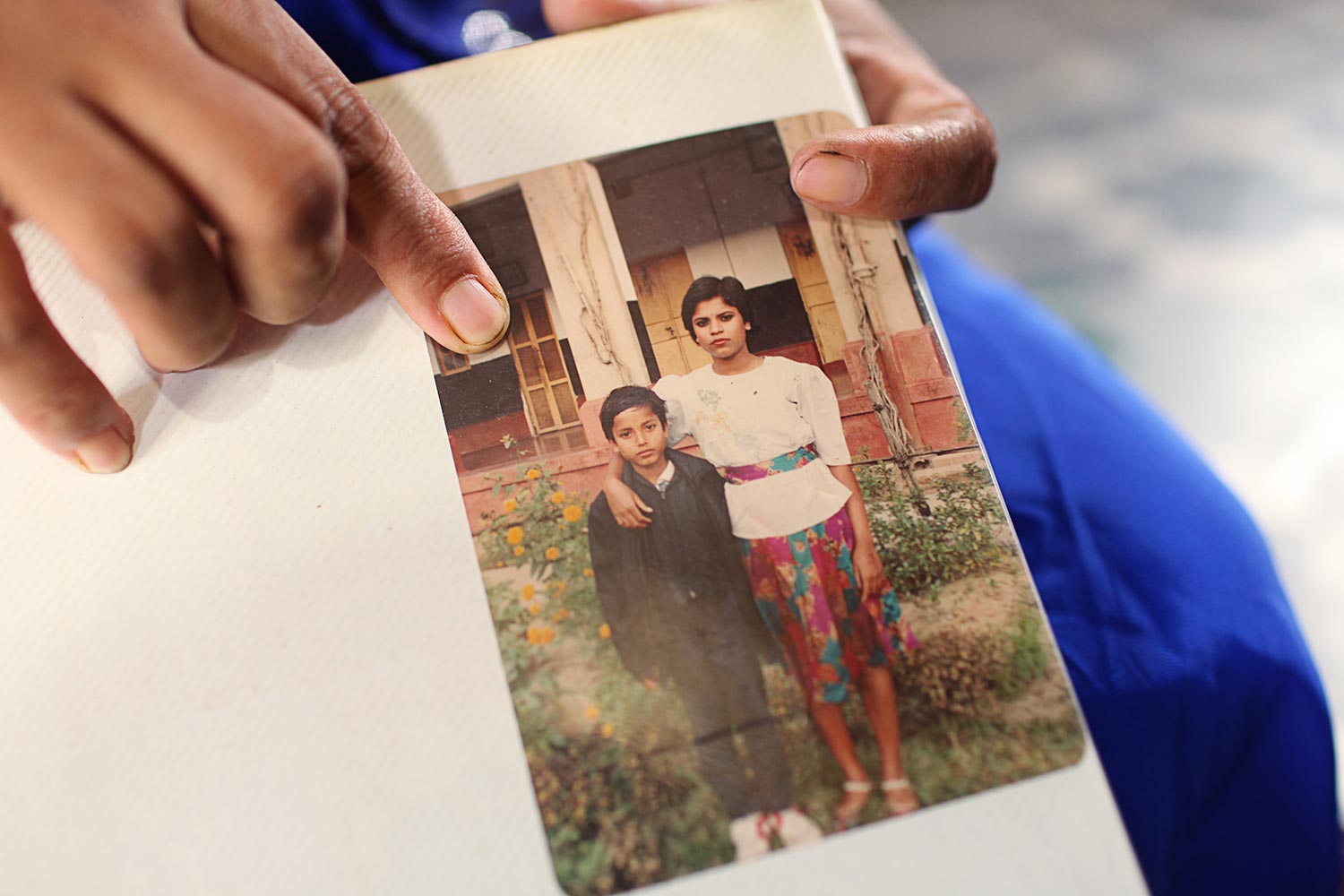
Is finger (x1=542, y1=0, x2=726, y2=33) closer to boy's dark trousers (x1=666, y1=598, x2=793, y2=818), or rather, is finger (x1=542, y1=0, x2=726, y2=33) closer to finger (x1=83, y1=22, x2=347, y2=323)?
finger (x1=83, y1=22, x2=347, y2=323)

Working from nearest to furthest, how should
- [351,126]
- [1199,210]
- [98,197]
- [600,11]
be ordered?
[98,197] < [351,126] < [600,11] < [1199,210]

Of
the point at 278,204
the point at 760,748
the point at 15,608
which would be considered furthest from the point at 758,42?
the point at 15,608

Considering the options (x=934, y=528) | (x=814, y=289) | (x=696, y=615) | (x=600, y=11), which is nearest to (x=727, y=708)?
(x=696, y=615)

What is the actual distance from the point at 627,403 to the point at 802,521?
0.41ft

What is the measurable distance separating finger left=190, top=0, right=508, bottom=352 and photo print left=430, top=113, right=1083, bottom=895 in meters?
0.03

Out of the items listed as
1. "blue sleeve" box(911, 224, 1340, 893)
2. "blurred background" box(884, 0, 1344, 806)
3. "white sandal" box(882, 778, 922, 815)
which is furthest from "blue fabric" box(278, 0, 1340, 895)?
"blurred background" box(884, 0, 1344, 806)

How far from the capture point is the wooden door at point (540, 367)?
0.52 m

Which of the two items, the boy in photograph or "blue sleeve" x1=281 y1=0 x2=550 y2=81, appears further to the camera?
"blue sleeve" x1=281 y1=0 x2=550 y2=81

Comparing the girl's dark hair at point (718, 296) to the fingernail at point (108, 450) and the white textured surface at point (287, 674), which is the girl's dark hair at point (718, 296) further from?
the fingernail at point (108, 450)

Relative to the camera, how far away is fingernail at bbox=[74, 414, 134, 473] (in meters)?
0.50

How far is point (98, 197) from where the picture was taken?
382 millimetres

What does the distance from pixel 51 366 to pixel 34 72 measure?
0.52ft

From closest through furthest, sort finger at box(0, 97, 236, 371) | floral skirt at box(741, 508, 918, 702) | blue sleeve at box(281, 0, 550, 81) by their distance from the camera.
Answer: finger at box(0, 97, 236, 371), floral skirt at box(741, 508, 918, 702), blue sleeve at box(281, 0, 550, 81)

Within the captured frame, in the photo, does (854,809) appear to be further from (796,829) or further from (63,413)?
(63,413)
